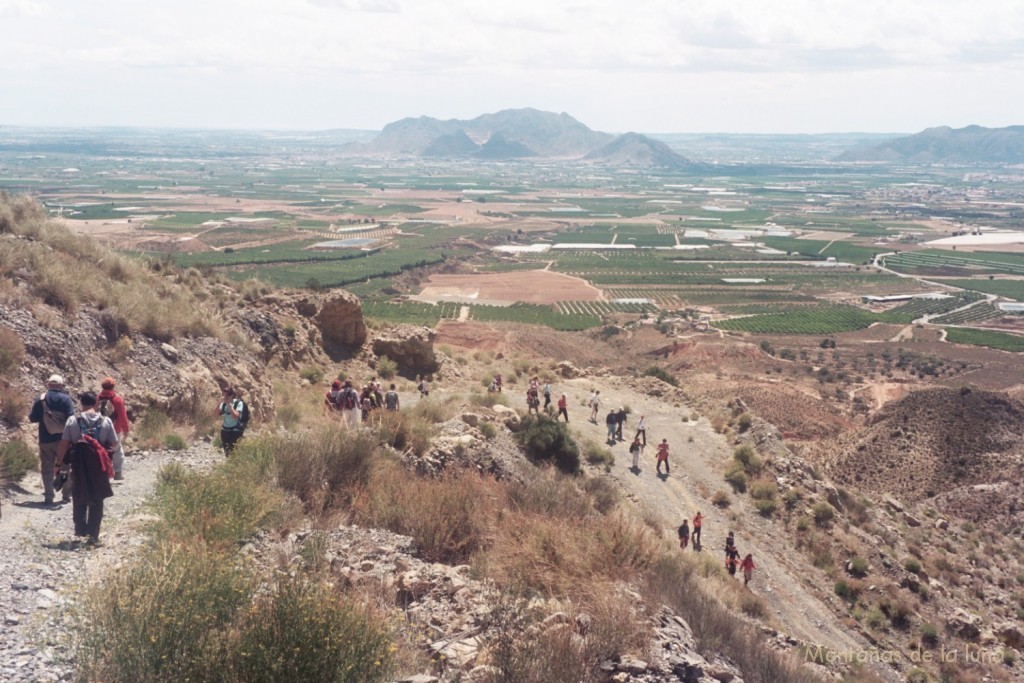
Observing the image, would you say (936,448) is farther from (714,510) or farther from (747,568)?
(747,568)

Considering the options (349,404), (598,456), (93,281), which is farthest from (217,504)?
(598,456)

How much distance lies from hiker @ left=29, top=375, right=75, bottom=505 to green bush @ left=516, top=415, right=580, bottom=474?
32.8 feet

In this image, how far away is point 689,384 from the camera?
37.8 m

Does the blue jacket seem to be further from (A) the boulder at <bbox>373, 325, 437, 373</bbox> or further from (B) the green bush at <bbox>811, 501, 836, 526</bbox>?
(A) the boulder at <bbox>373, 325, 437, 373</bbox>

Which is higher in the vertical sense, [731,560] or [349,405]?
[349,405]

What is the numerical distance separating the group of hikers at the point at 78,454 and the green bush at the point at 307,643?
9.21 feet

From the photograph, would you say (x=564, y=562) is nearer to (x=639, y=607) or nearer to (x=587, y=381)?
(x=639, y=607)

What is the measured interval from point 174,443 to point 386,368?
12.8 metres

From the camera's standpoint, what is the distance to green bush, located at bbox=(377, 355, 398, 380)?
24.0 m

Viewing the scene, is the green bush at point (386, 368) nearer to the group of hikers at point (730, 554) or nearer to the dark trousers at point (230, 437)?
the group of hikers at point (730, 554)

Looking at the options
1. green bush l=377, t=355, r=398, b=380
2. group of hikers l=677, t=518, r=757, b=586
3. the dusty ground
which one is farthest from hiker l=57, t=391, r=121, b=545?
the dusty ground

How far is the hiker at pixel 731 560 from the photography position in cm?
1402

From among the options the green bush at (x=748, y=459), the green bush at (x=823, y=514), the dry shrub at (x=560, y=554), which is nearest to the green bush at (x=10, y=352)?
the dry shrub at (x=560, y=554)

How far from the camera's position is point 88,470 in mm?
7234
